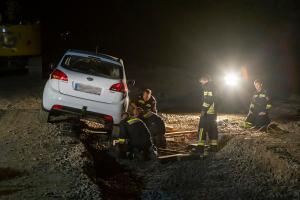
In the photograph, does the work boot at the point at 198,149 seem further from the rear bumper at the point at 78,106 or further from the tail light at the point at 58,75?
the tail light at the point at 58,75

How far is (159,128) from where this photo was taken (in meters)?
10.1

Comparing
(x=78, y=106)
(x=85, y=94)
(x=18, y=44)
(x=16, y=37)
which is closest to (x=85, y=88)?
(x=85, y=94)

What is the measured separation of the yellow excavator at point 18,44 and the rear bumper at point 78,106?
8.76 m

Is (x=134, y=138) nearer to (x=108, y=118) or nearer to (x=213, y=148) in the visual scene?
(x=108, y=118)

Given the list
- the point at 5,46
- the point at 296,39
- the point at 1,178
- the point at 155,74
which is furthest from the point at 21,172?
the point at 296,39

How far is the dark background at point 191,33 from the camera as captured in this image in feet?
92.8

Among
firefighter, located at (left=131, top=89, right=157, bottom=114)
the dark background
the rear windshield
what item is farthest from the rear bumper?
the dark background

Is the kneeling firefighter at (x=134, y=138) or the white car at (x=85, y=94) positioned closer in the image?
the kneeling firefighter at (x=134, y=138)

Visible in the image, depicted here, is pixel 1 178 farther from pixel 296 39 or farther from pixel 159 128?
pixel 296 39

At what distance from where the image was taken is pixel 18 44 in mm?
18078

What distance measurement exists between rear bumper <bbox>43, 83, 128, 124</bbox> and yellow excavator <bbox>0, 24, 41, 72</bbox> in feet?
28.8

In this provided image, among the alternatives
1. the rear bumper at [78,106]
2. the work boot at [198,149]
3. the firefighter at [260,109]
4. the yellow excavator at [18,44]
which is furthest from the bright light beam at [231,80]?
the rear bumper at [78,106]

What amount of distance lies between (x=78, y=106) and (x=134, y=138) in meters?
1.41

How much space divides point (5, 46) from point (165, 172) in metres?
11.3
